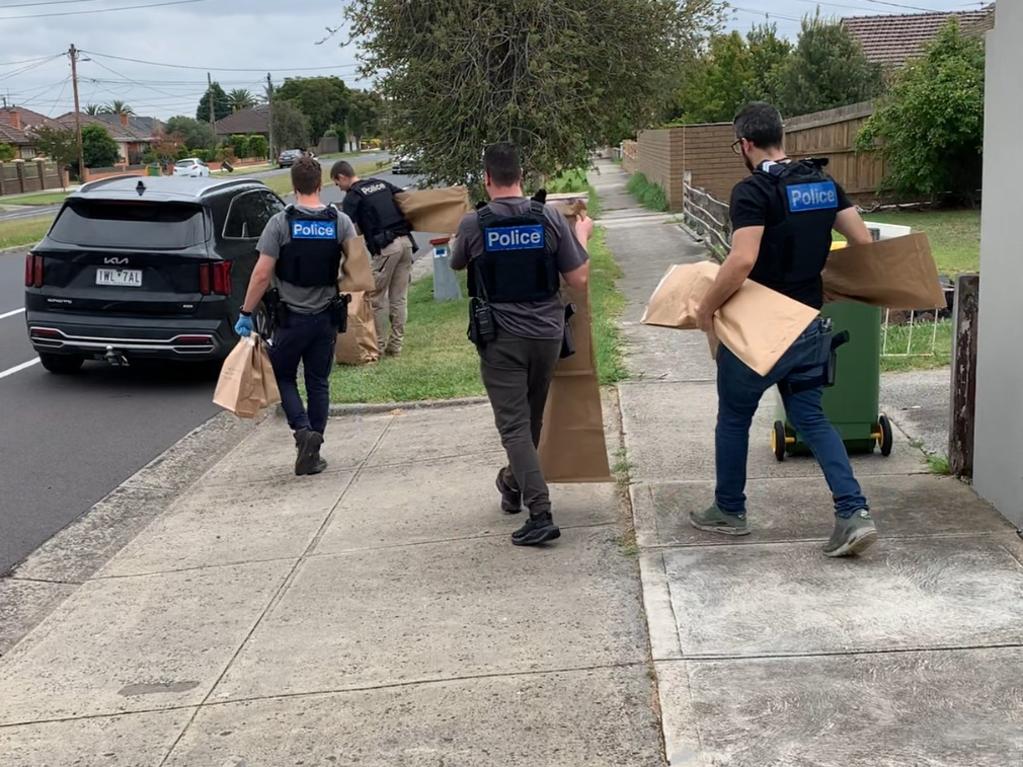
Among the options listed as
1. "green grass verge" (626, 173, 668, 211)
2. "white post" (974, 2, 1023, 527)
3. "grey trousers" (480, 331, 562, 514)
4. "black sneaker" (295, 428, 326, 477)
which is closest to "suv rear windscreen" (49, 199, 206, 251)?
"black sneaker" (295, 428, 326, 477)

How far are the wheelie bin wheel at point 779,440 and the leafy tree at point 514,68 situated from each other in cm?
853

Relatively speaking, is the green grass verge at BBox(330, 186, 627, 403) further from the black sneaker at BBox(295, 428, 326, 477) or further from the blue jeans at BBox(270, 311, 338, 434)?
the black sneaker at BBox(295, 428, 326, 477)

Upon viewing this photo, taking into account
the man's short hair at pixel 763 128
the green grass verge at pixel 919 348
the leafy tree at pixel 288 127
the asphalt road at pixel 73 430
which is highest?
the leafy tree at pixel 288 127

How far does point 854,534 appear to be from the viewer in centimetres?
476

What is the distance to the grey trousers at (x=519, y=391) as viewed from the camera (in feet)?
17.7

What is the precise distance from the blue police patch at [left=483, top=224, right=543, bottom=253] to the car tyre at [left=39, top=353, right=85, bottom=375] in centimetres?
657

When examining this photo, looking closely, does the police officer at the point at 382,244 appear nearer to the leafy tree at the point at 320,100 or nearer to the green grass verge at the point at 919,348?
the green grass verge at the point at 919,348

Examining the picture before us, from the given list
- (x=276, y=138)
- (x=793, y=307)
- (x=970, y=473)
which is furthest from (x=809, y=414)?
(x=276, y=138)

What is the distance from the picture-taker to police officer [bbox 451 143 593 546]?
209 inches

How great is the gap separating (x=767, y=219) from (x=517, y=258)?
1.11m

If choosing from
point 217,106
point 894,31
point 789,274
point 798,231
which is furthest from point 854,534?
point 217,106

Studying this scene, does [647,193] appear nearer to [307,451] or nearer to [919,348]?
[919,348]

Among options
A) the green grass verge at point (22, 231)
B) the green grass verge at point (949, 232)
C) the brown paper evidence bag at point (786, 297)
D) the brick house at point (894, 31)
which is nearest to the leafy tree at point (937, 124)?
the green grass verge at point (949, 232)

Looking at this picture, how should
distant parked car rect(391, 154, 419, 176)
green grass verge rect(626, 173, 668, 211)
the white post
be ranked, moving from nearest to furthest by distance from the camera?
the white post, distant parked car rect(391, 154, 419, 176), green grass verge rect(626, 173, 668, 211)
